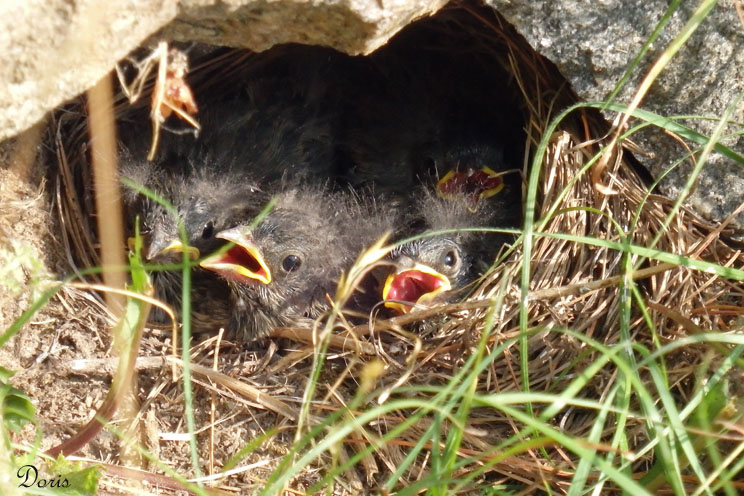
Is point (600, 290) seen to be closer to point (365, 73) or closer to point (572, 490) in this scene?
point (572, 490)

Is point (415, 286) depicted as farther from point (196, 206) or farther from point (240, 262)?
point (196, 206)

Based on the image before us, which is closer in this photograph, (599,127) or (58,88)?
A: (58,88)

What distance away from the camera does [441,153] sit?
8.54 feet

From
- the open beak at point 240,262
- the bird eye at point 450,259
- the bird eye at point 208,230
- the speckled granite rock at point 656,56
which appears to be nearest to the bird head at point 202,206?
the bird eye at point 208,230

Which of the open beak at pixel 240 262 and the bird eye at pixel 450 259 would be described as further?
the bird eye at pixel 450 259

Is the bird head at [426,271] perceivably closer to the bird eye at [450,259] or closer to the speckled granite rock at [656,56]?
the bird eye at [450,259]

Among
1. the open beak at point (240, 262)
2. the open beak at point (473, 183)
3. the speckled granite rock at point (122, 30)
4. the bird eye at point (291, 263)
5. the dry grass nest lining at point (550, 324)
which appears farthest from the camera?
the open beak at point (473, 183)

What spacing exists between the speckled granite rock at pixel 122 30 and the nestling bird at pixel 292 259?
2.19 ft

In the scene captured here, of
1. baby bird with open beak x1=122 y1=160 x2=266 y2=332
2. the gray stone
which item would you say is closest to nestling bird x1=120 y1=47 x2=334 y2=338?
baby bird with open beak x1=122 y1=160 x2=266 y2=332

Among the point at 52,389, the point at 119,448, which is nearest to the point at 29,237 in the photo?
the point at 52,389

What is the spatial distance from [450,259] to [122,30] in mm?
1207

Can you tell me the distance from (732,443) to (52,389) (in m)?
1.53

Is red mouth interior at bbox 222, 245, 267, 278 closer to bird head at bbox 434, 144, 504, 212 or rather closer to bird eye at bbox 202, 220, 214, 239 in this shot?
bird eye at bbox 202, 220, 214, 239

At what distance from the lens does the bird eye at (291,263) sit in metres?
2.33
